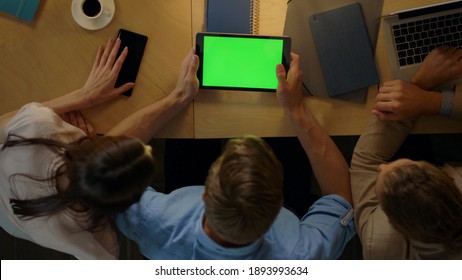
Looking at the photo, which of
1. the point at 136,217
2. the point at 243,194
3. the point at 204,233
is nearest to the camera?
the point at 243,194

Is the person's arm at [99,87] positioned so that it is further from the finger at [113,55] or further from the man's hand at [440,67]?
the man's hand at [440,67]

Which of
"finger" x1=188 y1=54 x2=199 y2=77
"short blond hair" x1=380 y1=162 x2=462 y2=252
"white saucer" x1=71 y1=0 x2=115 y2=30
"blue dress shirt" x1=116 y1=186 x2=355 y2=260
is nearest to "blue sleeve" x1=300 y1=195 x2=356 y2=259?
"blue dress shirt" x1=116 y1=186 x2=355 y2=260

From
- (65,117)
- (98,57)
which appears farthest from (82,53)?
(65,117)

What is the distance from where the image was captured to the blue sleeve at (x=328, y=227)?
Result: 0.95 m

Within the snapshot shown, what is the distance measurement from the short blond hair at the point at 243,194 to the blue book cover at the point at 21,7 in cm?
67

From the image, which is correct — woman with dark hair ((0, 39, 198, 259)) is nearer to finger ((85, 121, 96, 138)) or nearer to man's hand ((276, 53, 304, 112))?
finger ((85, 121, 96, 138))

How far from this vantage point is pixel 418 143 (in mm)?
1364

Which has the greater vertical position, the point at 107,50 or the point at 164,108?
the point at 107,50

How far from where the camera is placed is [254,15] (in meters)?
1.11

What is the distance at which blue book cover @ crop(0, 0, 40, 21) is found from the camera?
1064mm

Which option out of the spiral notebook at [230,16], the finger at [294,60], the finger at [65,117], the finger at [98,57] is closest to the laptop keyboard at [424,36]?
the finger at [294,60]

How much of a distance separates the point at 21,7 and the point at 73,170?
49 cm

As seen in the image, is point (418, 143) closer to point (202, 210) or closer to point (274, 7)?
point (274, 7)

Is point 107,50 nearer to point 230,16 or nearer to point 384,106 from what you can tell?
point 230,16
